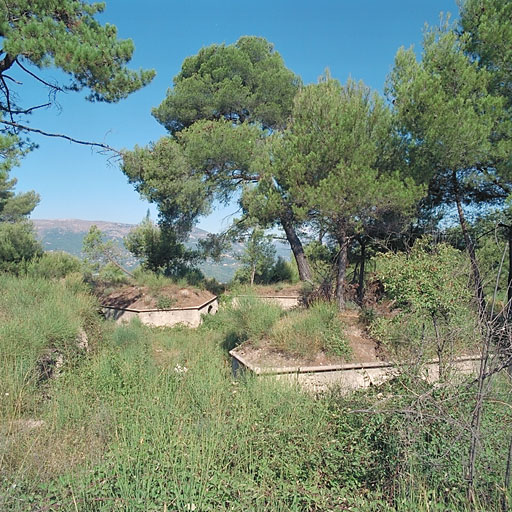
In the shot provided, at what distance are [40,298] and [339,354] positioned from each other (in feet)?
20.7

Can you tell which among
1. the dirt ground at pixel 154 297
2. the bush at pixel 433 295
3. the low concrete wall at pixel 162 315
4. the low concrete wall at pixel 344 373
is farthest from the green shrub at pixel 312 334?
the dirt ground at pixel 154 297

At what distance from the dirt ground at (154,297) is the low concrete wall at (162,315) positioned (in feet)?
0.66

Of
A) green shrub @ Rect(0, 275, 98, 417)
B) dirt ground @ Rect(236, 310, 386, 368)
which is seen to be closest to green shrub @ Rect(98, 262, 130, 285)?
green shrub @ Rect(0, 275, 98, 417)

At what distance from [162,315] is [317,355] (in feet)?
24.3

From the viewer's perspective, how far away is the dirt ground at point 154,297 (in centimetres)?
1257

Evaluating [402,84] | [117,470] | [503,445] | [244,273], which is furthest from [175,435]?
[244,273]

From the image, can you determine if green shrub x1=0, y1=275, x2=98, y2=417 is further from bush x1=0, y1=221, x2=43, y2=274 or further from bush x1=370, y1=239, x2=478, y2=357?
bush x1=370, y1=239, x2=478, y2=357

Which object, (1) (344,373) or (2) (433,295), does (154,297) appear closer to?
(1) (344,373)

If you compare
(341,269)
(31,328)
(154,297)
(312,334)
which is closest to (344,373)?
(312,334)

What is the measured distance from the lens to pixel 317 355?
6238 millimetres

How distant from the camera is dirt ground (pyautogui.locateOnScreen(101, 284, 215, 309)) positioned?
12570mm

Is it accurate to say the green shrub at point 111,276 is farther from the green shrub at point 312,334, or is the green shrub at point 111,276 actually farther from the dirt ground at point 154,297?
the green shrub at point 312,334

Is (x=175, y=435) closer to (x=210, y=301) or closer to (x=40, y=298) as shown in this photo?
(x=40, y=298)

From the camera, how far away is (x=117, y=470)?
9.12ft
